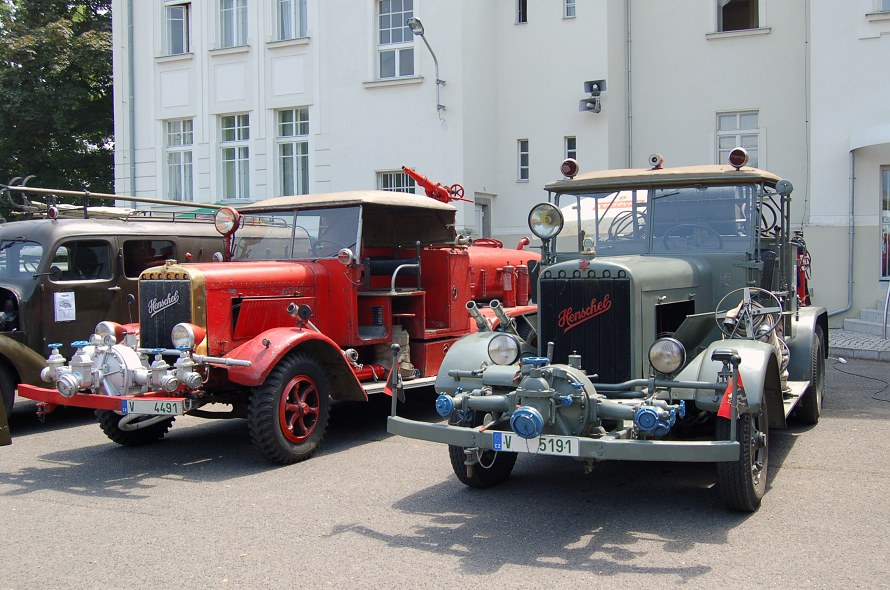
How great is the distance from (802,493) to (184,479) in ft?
14.9

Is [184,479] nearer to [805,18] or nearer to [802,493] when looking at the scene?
[802,493]

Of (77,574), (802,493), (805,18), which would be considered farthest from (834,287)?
(77,574)

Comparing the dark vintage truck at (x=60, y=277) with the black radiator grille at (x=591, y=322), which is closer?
the black radiator grille at (x=591, y=322)

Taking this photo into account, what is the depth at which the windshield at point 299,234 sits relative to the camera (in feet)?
26.8

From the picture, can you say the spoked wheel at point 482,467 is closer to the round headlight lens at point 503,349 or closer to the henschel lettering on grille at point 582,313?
the round headlight lens at point 503,349

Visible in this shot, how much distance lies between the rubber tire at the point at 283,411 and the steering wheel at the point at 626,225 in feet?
8.95

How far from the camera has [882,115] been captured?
15102 millimetres

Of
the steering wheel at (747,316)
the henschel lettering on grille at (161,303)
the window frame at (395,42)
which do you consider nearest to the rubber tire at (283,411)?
the henschel lettering on grille at (161,303)

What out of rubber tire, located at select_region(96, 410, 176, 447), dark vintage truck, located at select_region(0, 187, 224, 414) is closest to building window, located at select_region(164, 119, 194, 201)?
dark vintage truck, located at select_region(0, 187, 224, 414)

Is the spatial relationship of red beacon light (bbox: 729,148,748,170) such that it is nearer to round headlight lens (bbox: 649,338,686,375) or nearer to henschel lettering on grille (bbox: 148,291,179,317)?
round headlight lens (bbox: 649,338,686,375)

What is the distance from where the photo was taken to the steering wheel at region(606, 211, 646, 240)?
22.8ft

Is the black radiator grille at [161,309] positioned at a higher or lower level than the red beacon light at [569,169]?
lower

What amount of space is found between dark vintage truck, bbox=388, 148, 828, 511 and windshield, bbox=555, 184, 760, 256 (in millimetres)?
11

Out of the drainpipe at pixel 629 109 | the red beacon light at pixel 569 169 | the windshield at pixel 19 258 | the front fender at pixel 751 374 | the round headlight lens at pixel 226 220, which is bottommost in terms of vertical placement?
the front fender at pixel 751 374
